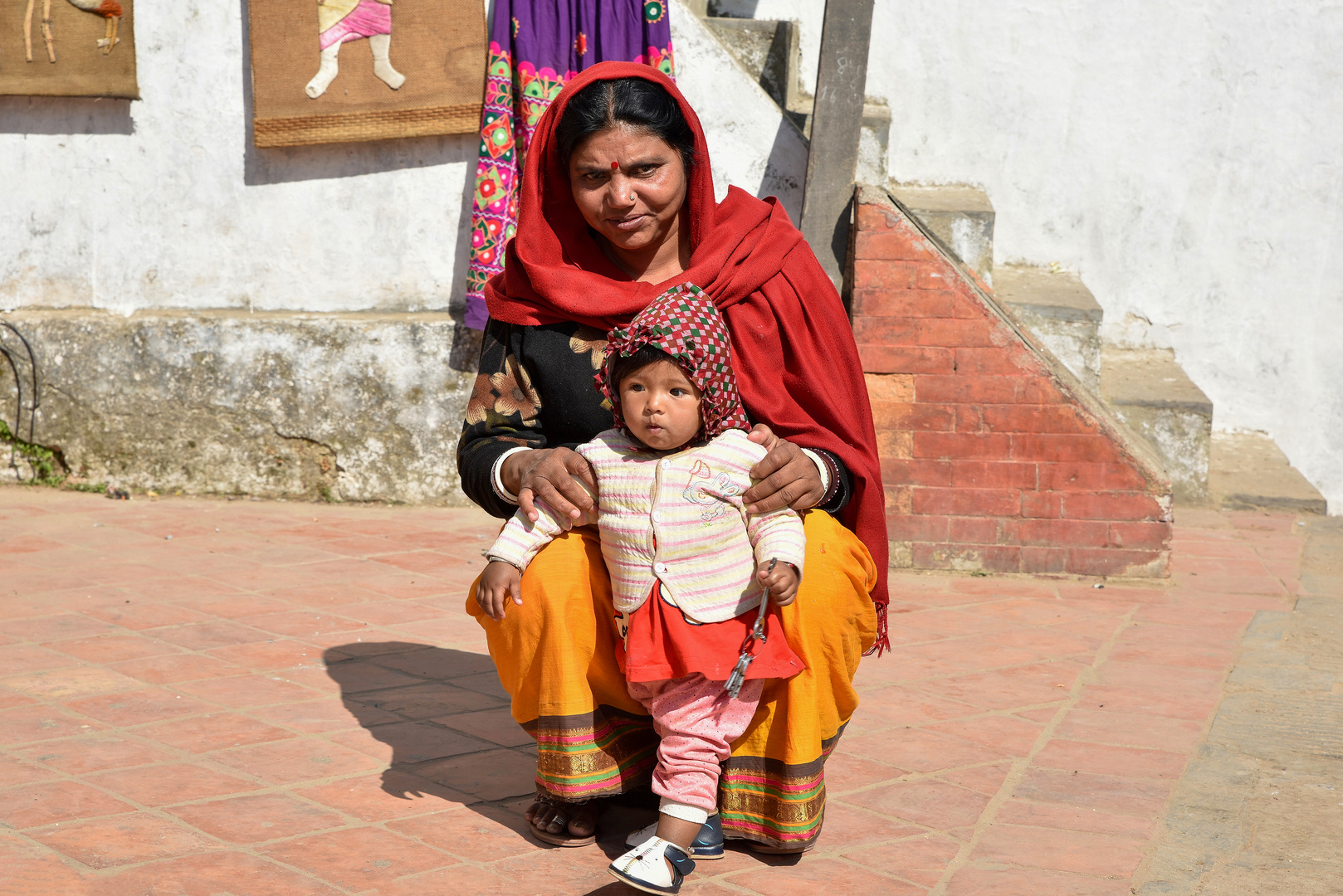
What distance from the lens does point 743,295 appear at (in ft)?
9.45

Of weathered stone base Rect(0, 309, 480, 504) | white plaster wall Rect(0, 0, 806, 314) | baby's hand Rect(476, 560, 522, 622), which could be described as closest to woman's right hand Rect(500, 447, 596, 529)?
baby's hand Rect(476, 560, 522, 622)

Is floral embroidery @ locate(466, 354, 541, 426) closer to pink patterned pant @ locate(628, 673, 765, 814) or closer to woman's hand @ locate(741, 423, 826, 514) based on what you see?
woman's hand @ locate(741, 423, 826, 514)

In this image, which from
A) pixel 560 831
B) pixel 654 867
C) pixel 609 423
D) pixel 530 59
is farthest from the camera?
pixel 530 59

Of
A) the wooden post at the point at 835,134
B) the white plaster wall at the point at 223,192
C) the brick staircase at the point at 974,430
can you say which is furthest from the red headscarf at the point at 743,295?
the white plaster wall at the point at 223,192

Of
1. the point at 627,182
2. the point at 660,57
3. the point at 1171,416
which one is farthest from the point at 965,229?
the point at 627,182

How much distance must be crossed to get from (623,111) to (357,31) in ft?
11.2

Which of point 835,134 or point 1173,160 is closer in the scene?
point 835,134

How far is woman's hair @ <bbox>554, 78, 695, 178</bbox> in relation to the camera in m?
2.83

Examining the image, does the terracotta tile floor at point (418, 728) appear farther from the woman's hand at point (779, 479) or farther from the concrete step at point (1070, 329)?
the concrete step at point (1070, 329)

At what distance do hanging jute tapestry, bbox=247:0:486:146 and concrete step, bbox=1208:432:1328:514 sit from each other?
4144mm

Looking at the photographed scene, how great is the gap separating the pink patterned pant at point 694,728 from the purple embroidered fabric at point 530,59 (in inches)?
137

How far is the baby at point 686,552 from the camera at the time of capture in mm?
2461

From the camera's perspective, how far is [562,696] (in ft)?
8.57

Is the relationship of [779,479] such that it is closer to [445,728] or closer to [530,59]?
[445,728]
